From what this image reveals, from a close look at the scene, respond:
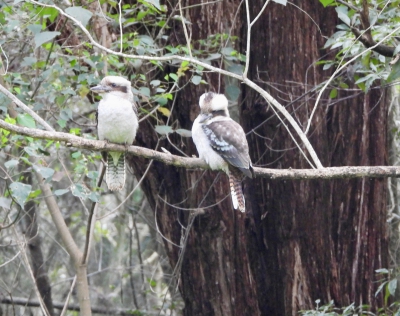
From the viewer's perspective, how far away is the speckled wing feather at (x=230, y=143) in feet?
14.1

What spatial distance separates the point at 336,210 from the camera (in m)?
5.57

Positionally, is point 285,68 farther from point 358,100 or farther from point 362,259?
point 362,259

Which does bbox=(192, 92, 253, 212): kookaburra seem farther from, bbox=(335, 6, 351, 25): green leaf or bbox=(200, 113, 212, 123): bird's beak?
bbox=(335, 6, 351, 25): green leaf

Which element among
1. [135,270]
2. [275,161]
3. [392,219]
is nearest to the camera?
[275,161]

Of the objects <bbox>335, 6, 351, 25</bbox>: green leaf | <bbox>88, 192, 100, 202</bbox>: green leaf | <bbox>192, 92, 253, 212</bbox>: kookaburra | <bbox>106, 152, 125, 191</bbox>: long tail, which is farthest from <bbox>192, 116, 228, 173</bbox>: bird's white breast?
<bbox>335, 6, 351, 25</bbox>: green leaf

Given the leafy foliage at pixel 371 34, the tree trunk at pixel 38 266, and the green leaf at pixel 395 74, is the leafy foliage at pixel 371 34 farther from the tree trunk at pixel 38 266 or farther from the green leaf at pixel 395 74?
the tree trunk at pixel 38 266

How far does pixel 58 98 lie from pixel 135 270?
2.99 meters

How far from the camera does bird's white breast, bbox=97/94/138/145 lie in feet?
14.2

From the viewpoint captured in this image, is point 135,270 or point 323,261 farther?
point 135,270

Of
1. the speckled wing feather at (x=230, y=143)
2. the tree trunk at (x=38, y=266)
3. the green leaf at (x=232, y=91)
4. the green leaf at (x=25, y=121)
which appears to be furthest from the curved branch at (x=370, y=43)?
the tree trunk at (x=38, y=266)

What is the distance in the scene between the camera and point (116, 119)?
14.2 feet

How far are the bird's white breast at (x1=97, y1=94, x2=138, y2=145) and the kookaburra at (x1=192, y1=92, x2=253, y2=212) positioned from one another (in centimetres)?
45

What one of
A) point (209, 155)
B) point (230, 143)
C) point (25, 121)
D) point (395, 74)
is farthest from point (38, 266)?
point (395, 74)

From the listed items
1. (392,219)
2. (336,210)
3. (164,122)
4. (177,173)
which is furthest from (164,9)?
(392,219)
